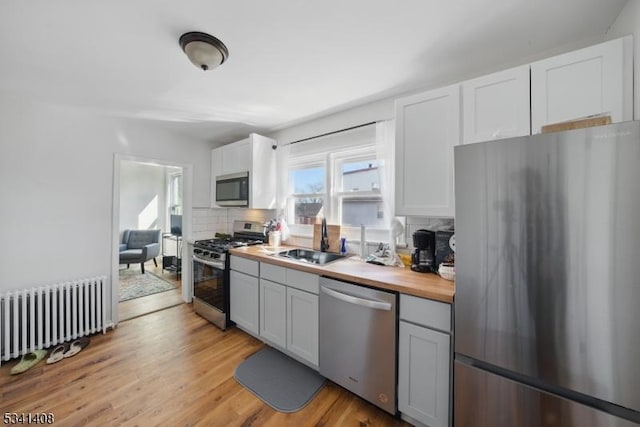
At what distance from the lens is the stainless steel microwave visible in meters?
2.89

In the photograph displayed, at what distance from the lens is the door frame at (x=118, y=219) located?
8.61 ft

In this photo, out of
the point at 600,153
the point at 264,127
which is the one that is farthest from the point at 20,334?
the point at 600,153

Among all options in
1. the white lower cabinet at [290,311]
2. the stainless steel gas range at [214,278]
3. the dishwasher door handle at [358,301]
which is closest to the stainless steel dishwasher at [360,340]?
the dishwasher door handle at [358,301]

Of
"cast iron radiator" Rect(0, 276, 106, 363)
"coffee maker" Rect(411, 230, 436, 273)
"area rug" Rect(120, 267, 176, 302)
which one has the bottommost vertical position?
"area rug" Rect(120, 267, 176, 302)

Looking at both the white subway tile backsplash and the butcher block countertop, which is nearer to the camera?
the butcher block countertop

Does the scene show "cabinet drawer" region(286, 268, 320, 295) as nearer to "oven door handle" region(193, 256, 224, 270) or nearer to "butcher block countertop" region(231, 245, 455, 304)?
"butcher block countertop" region(231, 245, 455, 304)

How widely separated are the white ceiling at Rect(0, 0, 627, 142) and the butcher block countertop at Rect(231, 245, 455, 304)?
1476 millimetres

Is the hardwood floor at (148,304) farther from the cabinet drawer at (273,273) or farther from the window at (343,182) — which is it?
the window at (343,182)

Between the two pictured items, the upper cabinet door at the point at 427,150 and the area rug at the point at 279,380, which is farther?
the area rug at the point at 279,380

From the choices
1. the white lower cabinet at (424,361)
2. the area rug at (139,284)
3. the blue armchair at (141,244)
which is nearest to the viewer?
the white lower cabinet at (424,361)

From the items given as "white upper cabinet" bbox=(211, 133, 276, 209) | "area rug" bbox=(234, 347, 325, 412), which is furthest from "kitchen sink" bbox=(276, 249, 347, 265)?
"area rug" bbox=(234, 347, 325, 412)

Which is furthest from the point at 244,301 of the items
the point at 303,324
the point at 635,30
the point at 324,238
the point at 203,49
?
the point at 635,30

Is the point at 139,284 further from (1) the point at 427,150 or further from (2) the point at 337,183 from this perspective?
(1) the point at 427,150

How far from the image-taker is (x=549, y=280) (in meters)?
0.93
